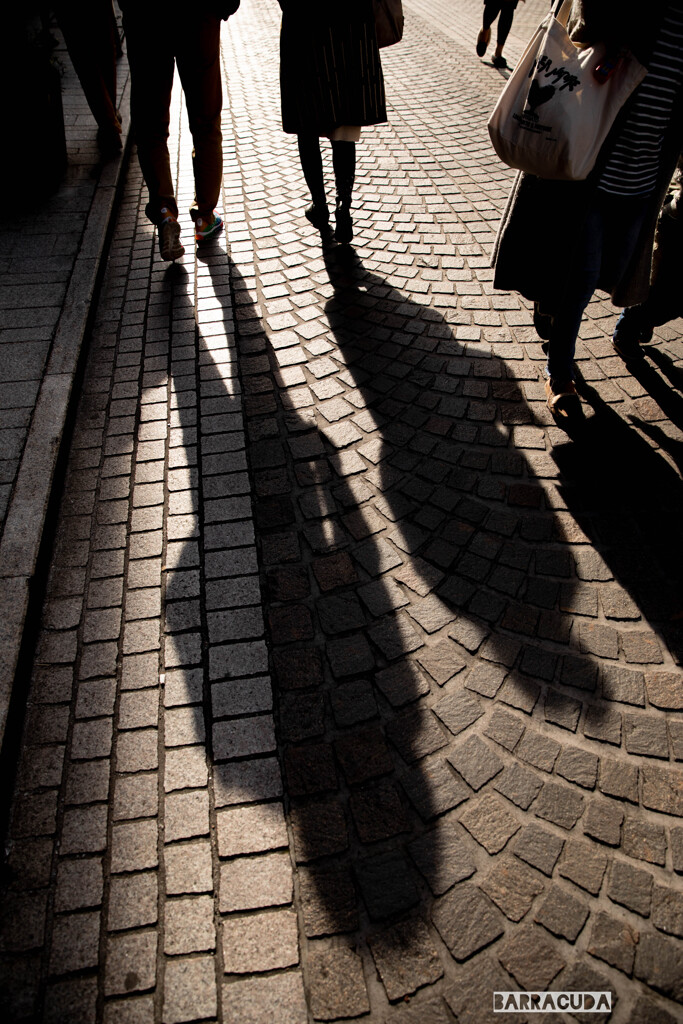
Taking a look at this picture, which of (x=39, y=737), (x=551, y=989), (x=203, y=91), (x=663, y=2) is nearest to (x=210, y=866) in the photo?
(x=39, y=737)

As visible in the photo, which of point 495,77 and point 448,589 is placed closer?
point 448,589

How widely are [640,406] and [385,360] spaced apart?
1526 mm

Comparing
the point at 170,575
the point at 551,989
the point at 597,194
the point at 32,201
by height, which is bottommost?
the point at 551,989

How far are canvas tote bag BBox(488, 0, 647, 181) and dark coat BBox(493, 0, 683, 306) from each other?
11cm

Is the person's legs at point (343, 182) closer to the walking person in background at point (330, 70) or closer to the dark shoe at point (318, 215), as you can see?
the walking person in background at point (330, 70)

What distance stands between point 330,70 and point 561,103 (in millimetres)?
2092

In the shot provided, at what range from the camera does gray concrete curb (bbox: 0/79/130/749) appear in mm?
2443

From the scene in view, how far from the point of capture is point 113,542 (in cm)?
290

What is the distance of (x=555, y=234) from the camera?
310 cm

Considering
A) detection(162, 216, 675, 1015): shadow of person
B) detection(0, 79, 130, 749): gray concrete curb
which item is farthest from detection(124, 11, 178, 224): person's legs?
detection(162, 216, 675, 1015): shadow of person

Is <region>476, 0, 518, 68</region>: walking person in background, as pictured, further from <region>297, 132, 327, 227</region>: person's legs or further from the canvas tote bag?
the canvas tote bag

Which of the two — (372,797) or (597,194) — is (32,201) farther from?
(372,797)
